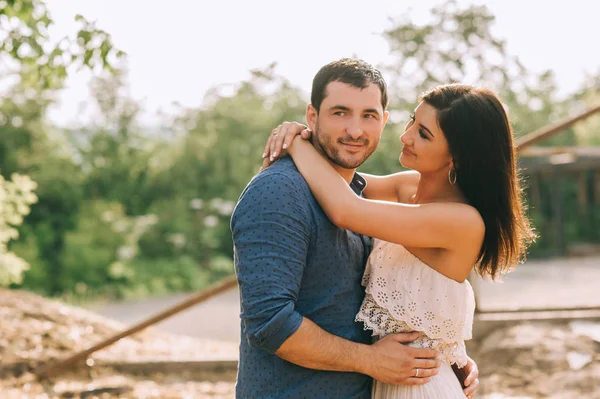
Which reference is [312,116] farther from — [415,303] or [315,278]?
[415,303]

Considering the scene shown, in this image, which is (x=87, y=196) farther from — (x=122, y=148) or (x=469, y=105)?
(x=469, y=105)

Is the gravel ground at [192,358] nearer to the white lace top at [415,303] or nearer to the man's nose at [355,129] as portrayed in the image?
the white lace top at [415,303]

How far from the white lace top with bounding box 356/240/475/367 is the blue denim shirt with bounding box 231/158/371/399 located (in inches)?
2.2

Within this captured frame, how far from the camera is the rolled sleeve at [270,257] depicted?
1.92 metres

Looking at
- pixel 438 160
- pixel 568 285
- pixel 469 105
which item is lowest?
pixel 568 285

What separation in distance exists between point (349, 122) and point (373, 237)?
360mm

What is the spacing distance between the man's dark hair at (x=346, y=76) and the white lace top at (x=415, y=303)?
55 centimetres

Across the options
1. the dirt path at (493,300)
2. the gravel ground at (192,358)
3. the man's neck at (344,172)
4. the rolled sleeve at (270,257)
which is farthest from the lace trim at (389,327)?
the dirt path at (493,300)

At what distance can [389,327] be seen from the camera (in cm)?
220

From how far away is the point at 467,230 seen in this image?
2.14m

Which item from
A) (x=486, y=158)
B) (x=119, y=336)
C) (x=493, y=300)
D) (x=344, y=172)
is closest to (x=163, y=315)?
(x=119, y=336)

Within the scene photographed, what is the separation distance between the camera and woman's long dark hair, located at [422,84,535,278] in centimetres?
219

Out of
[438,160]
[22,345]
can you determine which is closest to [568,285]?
[22,345]

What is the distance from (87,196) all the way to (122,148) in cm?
123
